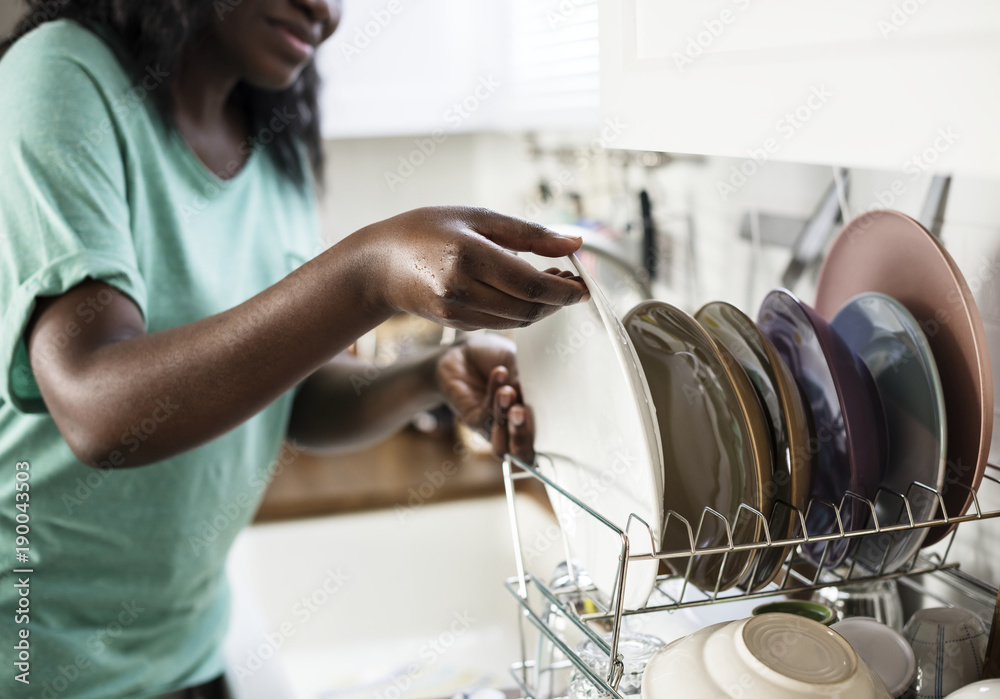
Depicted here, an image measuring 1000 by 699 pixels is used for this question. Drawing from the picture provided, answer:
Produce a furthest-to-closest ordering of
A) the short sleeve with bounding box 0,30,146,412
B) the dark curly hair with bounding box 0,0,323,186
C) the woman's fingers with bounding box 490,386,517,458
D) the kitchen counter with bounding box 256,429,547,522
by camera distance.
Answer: the kitchen counter with bounding box 256,429,547,522 → the dark curly hair with bounding box 0,0,323,186 → the woman's fingers with bounding box 490,386,517,458 → the short sleeve with bounding box 0,30,146,412

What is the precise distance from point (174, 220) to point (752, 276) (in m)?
0.71

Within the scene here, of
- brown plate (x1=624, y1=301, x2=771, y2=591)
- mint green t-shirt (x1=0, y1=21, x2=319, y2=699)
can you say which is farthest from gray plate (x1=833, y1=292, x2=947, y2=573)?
mint green t-shirt (x1=0, y1=21, x2=319, y2=699)

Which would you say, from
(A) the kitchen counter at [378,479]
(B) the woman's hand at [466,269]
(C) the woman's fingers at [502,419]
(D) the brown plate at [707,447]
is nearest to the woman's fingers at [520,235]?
(B) the woman's hand at [466,269]

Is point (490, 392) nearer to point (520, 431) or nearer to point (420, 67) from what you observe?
point (520, 431)

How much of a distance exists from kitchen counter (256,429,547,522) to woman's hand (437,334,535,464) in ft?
3.33

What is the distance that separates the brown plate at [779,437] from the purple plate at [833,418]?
2 centimetres

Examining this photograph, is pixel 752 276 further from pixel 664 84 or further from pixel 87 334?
pixel 87 334

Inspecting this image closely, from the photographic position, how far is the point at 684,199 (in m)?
1.36

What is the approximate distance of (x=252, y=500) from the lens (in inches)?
40.9

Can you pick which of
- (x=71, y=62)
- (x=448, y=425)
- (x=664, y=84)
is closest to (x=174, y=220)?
(x=71, y=62)

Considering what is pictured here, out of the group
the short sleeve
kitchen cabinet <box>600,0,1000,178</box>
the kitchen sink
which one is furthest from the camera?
the kitchen sink

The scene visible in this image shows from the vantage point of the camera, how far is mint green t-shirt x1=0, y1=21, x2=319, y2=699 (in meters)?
0.68

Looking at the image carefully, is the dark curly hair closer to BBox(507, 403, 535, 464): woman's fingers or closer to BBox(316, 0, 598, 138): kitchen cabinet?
BBox(507, 403, 535, 464): woman's fingers

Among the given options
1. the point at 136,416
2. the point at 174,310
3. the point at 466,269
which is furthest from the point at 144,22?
the point at 466,269
